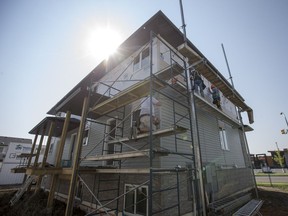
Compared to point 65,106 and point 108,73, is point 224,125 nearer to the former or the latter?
point 108,73

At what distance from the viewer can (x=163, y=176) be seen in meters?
5.80

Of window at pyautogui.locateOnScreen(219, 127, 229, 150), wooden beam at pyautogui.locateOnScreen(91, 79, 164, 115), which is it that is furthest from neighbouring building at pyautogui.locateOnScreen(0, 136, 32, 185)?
window at pyautogui.locateOnScreen(219, 127, 229, 150)

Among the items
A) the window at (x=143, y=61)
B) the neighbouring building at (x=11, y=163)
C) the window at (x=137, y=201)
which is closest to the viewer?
the window at (x=137, y=201)

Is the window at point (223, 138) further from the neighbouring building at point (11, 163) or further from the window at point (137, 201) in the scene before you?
the neighbouring building at point (11, 163)

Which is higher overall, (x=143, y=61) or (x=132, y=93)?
(x=143, y=61)

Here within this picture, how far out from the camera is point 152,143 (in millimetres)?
5426

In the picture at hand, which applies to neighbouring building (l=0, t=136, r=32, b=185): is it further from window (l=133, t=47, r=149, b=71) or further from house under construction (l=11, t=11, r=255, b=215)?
window (l=133, t=47, r=149, b=71)

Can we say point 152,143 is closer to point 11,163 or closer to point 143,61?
point 143,61

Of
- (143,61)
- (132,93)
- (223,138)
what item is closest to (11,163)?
(143,61)

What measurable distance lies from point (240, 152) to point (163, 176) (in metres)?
12.7

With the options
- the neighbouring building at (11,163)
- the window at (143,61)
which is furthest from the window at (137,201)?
the neighbouring building at (11,163)

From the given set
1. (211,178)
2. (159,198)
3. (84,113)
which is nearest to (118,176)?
(159,198)

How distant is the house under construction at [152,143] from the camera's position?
18.3ft

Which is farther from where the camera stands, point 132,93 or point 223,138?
point 223,138
